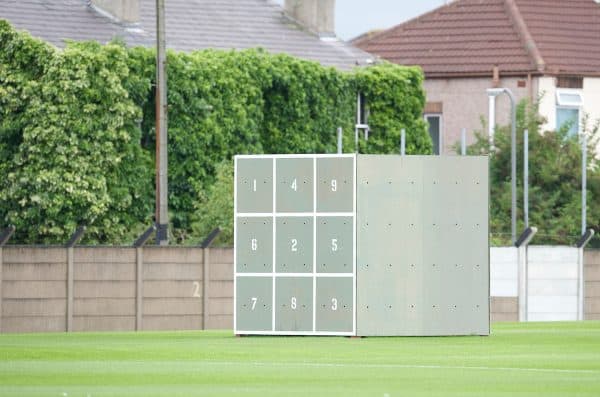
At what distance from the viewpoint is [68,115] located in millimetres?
57469

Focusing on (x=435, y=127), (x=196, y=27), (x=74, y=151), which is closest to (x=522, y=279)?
(x=74, y=151)

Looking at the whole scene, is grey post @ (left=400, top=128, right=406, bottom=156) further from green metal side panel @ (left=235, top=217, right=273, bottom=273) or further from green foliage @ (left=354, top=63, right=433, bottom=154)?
green metal side panel @ (left=235, top=217, right=273, bottom=273)

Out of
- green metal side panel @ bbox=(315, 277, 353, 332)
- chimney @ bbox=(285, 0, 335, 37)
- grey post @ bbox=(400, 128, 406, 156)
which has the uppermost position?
chimney @ bbox=(285, 0, 335, 37)

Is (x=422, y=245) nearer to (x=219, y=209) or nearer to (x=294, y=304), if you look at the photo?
(x=294, y=304)

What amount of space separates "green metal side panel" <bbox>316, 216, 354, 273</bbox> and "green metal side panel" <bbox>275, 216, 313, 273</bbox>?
0.75 feet

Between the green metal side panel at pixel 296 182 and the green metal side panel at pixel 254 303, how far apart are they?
4.34 feet

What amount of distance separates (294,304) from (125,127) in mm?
26539

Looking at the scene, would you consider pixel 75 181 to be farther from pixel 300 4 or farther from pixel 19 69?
pixel 300 4

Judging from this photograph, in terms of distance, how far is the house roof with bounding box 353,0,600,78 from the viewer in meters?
76.4

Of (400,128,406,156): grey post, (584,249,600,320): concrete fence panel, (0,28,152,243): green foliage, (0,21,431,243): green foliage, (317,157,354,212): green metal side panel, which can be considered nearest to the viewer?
(317,157,354,212): green metal side panel

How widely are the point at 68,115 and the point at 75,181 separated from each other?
190 cm

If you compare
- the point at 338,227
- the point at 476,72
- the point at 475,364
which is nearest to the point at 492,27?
the point at 476,72

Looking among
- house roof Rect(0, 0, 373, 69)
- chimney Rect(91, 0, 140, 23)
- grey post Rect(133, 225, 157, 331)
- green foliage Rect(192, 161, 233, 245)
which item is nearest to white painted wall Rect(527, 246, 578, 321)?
green foliage Rect(192, 161, 233, 245)

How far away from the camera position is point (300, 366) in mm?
24516
